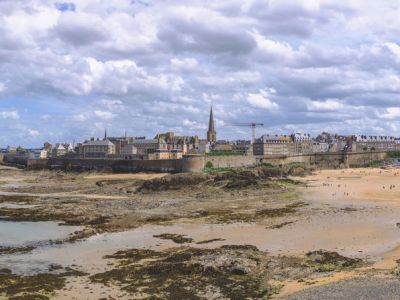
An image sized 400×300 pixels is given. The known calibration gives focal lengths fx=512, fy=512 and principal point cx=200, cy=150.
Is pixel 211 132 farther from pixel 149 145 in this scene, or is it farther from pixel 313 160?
pixel 313 160

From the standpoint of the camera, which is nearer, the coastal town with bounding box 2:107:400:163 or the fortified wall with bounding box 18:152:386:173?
the fortified wall with bounding box 18:152:386:173

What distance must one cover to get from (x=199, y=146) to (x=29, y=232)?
81.6m

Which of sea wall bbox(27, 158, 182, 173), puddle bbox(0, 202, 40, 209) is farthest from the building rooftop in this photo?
puddle bbox(0, 202, 40, 209)

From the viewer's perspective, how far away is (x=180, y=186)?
4500 centimetres

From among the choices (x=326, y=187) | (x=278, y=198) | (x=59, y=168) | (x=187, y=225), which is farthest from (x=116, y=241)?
(x=59, y=168)

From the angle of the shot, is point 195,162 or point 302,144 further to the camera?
point 302,144

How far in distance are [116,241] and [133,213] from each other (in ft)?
29.2

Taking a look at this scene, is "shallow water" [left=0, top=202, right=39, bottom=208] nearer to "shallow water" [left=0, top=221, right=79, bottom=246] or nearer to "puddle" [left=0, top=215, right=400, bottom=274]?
"shallow water" [left=0, top=221, right=79, bottom=246]

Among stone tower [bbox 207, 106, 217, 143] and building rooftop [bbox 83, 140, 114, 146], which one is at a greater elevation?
stone tower [bbox 207, 106, 217, 143]

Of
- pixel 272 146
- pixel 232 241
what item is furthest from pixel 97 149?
pixel 232 241

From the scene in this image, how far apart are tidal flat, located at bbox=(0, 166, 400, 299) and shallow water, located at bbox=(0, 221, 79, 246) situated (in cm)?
5

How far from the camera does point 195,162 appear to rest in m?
63.7

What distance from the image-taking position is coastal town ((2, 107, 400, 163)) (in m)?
93.9

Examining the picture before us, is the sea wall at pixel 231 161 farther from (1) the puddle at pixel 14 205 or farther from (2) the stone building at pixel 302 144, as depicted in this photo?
(2) the stone building at pixel 302 144
